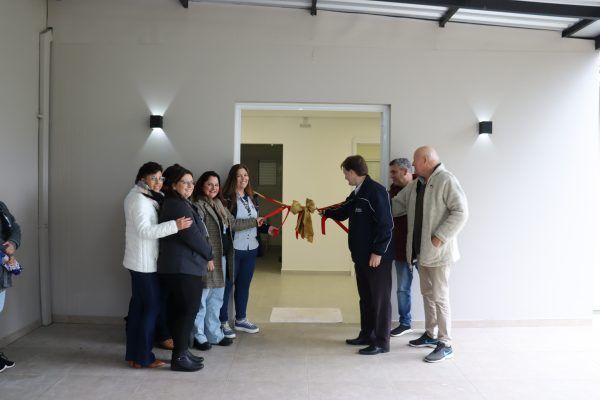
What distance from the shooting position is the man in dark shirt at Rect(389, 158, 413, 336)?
4375mm

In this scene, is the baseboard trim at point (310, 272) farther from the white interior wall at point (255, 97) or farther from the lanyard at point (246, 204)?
the lanyard at point (246, 204)

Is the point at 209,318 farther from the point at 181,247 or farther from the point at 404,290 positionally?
the point at 404,290

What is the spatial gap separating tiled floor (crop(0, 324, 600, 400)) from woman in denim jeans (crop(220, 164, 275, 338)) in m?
0.17

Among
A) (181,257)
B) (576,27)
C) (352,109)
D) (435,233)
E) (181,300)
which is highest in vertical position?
(576,27)

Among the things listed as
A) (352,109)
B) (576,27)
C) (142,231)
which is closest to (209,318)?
(142,231)

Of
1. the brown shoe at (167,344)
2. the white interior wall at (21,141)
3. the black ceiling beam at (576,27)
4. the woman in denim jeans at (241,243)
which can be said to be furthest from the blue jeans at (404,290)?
the white interior wall at (21,141)

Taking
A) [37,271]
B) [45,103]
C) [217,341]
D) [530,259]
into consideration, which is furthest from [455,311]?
[45,103]

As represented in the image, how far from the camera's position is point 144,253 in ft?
11.0

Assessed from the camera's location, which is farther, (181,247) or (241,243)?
(241,243)

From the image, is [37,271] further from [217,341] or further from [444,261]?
[444,261]

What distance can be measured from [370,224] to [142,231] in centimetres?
172

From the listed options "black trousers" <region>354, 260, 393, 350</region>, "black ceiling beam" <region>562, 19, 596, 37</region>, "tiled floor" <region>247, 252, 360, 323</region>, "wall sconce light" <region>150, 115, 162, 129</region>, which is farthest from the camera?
"tiled floor" <region>247, 252, 360, 323</region>

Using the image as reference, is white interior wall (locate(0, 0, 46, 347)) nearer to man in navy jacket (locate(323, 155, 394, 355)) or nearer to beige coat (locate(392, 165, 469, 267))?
man in navy jacket (locate(323, 155, 394, 355))

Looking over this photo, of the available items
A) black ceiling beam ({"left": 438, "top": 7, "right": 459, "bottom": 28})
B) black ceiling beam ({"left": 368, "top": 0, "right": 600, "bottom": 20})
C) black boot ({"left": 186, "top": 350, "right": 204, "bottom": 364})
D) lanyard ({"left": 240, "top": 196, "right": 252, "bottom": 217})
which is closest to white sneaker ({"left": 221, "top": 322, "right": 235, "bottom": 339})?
black boot ({"left": 186, "top": 350, "right": 204, "bottom": 364})
